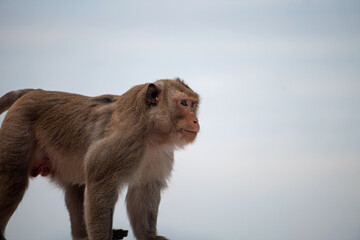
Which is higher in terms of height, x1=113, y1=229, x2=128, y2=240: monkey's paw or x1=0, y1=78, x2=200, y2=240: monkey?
x1=0, y1=78, x2=200, y2=240: monkey

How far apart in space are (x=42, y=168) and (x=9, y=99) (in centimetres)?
120

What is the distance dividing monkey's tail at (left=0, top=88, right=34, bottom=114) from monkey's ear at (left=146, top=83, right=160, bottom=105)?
2179mm

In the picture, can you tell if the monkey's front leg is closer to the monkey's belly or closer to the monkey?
the monkey

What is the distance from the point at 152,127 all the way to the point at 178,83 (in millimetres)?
648

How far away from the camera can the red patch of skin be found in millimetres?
6742

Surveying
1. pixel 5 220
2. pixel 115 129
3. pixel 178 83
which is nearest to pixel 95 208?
pixel 115 129

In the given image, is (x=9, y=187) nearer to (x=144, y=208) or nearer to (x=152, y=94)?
(x=144, y=208)

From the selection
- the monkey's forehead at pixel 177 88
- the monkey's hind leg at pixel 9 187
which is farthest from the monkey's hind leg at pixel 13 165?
the monkey's forehead at pixel 177 88

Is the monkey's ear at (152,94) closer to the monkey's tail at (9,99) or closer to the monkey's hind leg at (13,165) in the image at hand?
the monkey's hind leg at (13,165)

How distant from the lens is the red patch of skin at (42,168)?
6742 mm

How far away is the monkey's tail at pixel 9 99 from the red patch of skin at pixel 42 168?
41.8 inches

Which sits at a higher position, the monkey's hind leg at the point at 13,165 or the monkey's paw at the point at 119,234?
the monkey's hind leg at the point at 13,165

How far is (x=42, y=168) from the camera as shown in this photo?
22.2 ft

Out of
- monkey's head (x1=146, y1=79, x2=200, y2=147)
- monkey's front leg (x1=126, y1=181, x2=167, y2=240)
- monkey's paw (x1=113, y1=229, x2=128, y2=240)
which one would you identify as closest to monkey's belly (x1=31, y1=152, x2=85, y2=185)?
monkey's front leg (x1=126, y1=181, x2=167, y2=240)
